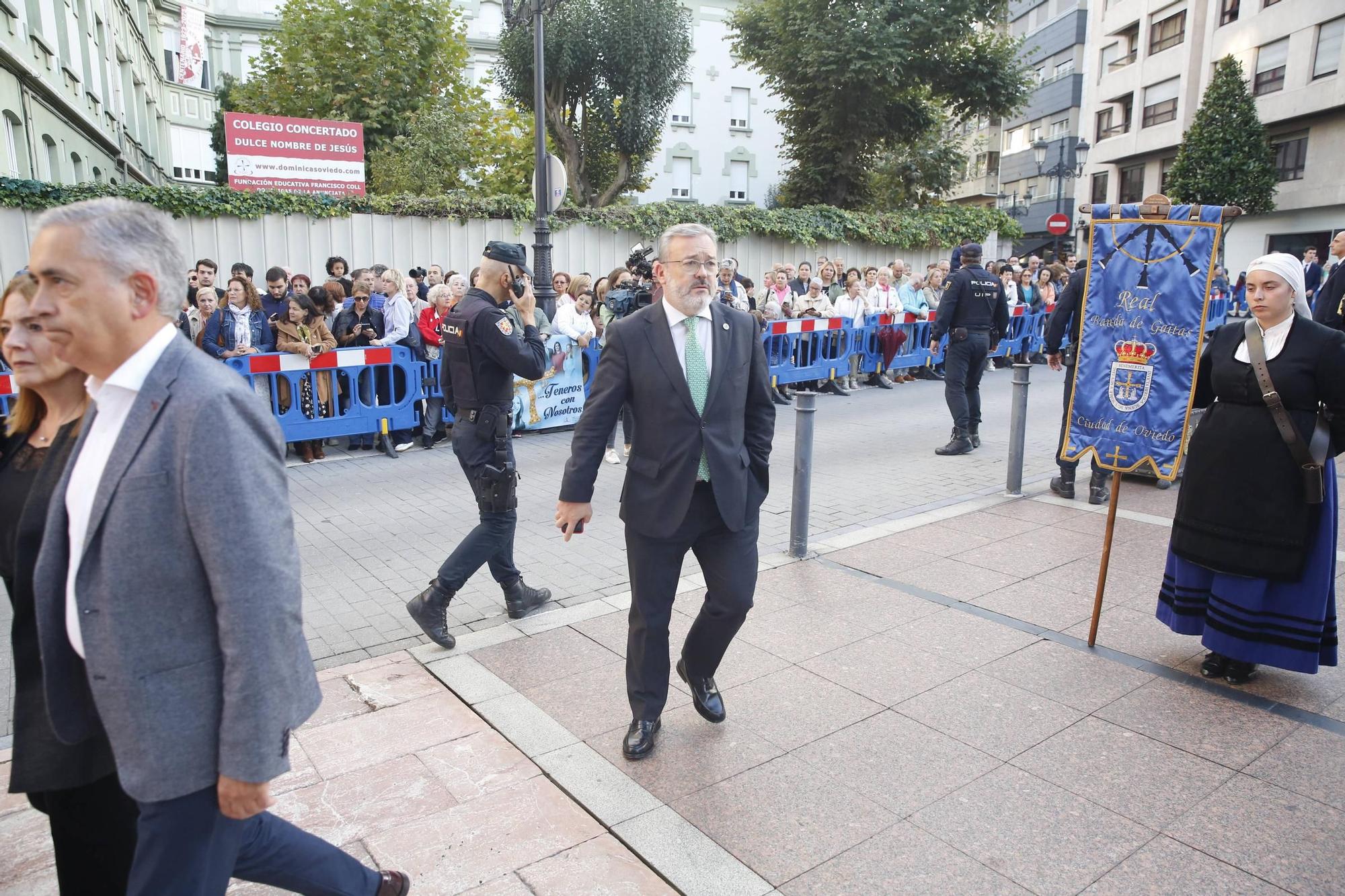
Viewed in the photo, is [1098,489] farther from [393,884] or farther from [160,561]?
[160,561]

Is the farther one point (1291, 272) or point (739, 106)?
point (739, 106)

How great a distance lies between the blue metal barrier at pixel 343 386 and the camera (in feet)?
28.8

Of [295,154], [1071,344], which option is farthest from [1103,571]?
[295,154]

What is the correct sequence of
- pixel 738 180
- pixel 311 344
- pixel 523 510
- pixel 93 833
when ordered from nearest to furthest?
pixel 93 833 < pixel 523 510 < pixel 311 344 < pixel 738 180

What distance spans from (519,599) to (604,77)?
24.4 meters

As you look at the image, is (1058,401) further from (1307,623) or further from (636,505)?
(636,505)

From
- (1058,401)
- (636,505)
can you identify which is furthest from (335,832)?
(1058,401)

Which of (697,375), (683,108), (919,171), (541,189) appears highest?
(683,108)

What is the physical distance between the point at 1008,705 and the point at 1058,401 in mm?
10099

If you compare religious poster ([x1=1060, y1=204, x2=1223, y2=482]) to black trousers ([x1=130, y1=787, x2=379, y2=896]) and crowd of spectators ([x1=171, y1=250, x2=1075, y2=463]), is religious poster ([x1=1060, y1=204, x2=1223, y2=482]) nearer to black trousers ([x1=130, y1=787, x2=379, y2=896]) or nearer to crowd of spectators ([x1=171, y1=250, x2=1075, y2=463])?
crowd of spectators ([x1=171, y1=250, x2=1075, y2=463])

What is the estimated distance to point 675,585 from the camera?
3.46m

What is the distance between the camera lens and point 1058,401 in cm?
1295

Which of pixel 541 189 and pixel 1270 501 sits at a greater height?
pixel 541 189

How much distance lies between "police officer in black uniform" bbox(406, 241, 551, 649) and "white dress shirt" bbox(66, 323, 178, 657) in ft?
9.04
